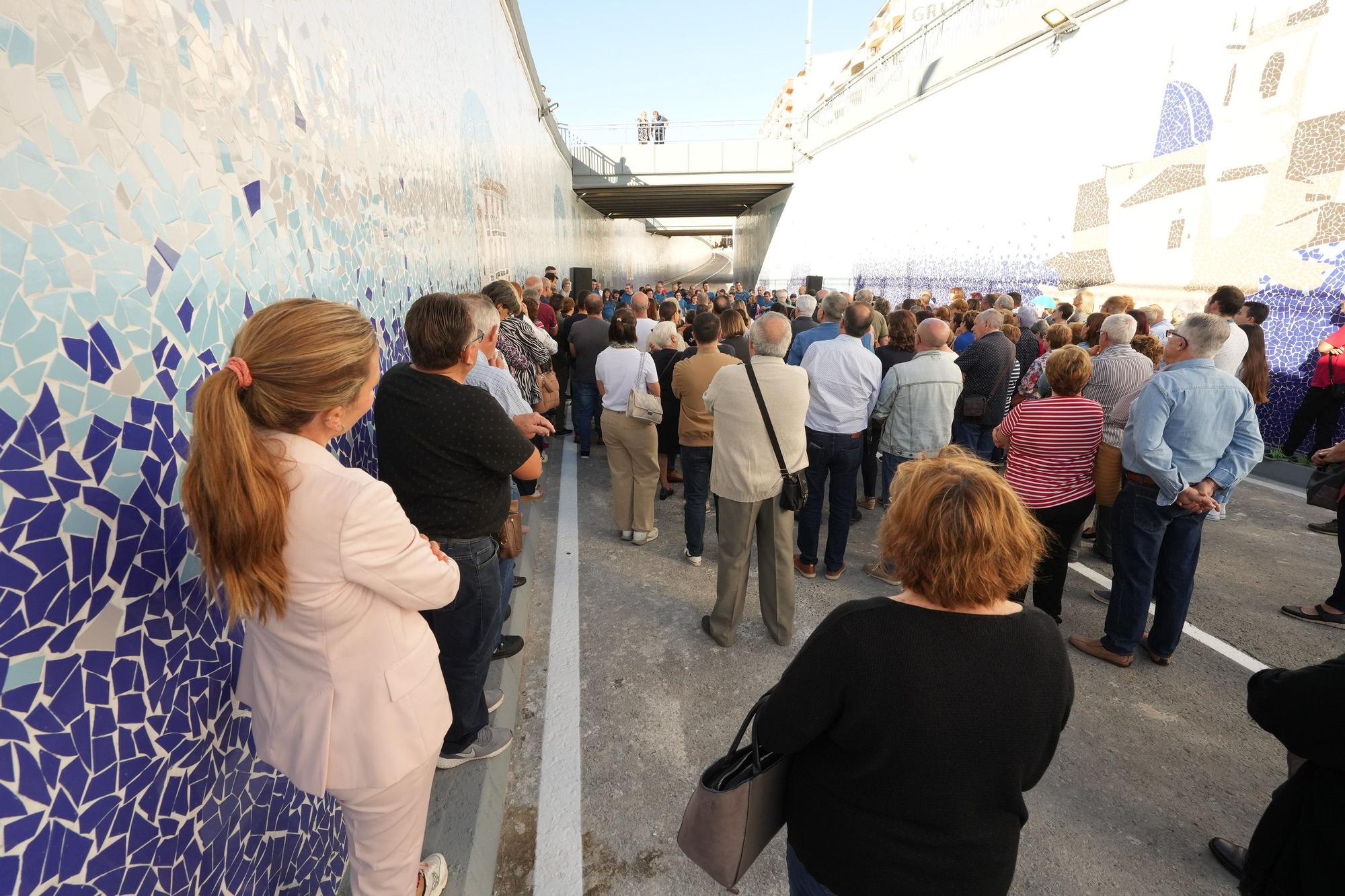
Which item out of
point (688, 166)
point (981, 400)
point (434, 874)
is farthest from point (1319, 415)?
point (688, 166)

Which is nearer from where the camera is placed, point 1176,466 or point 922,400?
point 1176,466

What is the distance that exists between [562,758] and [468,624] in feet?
3.23

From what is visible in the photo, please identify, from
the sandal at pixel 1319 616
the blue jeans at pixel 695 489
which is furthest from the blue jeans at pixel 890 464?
the sandal at pixel 1319 616

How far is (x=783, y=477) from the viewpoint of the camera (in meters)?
3.89

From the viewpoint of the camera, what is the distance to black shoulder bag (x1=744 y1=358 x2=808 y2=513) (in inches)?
149

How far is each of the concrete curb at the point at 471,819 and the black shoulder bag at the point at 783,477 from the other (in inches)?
80.0

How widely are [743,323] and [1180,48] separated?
9772 mm

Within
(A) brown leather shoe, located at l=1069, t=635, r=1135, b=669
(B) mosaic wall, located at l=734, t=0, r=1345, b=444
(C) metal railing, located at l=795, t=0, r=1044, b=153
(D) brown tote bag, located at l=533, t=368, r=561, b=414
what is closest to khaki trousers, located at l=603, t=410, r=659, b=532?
(D) brown tote bag, located at l=533, t=368, r=561, b=414

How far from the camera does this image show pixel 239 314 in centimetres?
181

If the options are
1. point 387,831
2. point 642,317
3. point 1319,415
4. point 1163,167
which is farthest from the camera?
point 1163,167

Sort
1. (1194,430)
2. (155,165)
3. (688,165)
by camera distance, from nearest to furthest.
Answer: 1. (155,165)
2. (1194,430)
3. (688,165)

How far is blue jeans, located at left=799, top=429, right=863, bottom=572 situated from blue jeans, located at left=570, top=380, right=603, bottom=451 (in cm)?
365

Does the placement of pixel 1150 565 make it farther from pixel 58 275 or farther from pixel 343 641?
pixel 58 275

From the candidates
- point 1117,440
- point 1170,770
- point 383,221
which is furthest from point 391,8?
point 1170,770
